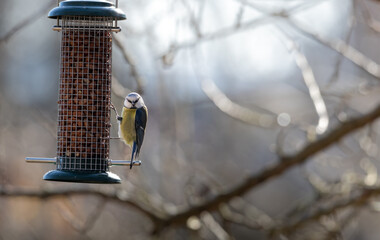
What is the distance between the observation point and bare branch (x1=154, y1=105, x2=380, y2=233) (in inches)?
234

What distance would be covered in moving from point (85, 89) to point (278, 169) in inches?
89.9

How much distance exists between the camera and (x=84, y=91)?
15.3ft

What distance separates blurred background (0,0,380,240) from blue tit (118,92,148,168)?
295 millimetres

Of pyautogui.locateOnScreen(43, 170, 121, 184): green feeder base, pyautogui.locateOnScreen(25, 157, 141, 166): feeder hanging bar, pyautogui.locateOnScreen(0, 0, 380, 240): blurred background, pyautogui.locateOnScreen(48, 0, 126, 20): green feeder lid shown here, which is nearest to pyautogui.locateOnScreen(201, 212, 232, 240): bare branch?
pyautogui.locateOnScreen(0, 0, 380, 240): blurred background

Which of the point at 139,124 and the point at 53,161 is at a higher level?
the point at 139,124

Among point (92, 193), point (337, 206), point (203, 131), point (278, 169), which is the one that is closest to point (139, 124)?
point (92, 193)

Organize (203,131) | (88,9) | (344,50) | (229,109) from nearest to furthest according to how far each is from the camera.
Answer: (88,9), (344,50), (229,109), (203,131)

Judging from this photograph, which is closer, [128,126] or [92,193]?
[128,126]

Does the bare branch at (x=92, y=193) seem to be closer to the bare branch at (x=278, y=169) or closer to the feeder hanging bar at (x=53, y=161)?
the bare branch at (x=278, y=169)

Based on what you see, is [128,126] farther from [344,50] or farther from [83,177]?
[344,50]

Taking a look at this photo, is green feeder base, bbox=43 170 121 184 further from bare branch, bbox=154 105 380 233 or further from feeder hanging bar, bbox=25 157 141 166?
bare branch, bbox=154 105 380 233

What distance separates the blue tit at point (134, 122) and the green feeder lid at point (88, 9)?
2.04 feet

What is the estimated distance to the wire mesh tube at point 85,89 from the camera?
460 cm

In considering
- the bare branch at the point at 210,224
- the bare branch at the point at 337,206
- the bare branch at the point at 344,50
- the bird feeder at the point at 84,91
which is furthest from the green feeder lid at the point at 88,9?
the bare branch at the point at 210,224
